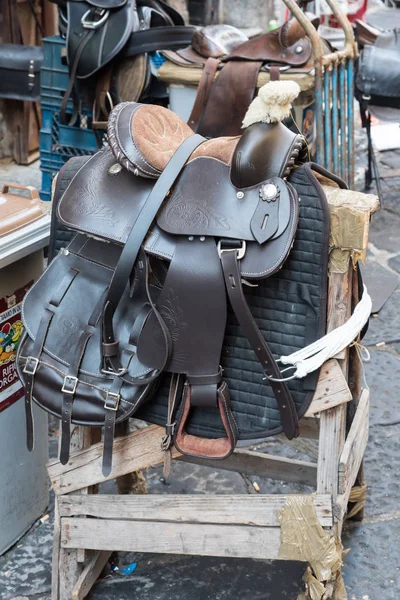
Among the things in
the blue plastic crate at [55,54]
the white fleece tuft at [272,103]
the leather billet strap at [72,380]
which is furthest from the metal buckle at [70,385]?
the blue plastic crate at [55,54]

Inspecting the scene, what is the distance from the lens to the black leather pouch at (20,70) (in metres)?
4.63

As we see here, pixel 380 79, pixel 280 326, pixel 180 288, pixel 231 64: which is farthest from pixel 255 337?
pixel 380 79

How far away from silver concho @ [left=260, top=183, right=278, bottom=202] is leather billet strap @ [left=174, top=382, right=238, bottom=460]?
0.45 m

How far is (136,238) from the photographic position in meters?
1.85

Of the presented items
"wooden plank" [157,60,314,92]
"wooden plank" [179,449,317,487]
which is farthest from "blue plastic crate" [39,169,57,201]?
"wooden plank" [179,449,317,487]

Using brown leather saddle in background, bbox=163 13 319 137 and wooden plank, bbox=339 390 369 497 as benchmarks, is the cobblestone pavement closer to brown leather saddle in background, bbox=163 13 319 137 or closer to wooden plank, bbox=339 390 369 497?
wooden plank, bbox=339 390 369 497

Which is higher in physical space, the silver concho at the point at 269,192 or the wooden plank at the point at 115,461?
the silver concho at the point at 269,192

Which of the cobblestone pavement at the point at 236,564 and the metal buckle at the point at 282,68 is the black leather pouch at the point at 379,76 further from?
the cobblestone pavement at the point at 236,564

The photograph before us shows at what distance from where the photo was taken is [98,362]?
1.98 metres

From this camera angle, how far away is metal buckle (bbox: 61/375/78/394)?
196cm

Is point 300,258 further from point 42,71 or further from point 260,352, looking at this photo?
point 42,71

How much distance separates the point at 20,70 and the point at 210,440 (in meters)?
3.33

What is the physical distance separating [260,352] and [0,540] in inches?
45.0

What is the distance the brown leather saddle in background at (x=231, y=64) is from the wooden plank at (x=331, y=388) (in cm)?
196
